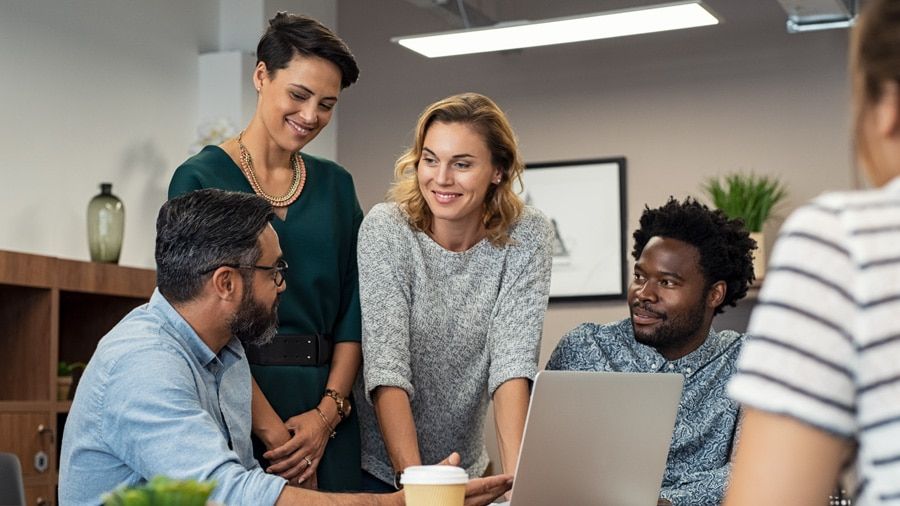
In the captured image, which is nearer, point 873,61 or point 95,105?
point 873,61

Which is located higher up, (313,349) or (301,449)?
(313,349)

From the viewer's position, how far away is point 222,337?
1.96m

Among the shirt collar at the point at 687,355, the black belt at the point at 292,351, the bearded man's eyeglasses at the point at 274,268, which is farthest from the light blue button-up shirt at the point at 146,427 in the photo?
the shirt collar at the point at 687,355

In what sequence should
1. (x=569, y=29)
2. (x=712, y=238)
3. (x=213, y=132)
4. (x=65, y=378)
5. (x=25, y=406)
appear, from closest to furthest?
(x=712, y=238), (x=25, y=406), (x=65, y=378), (x=569, y=29), (x=213, y=132)

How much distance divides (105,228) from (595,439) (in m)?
2.86

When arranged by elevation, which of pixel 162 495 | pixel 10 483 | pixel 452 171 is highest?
pixel 452 171

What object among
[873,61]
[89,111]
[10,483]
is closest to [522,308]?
[10,483]

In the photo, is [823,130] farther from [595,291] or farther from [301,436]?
[301,436]

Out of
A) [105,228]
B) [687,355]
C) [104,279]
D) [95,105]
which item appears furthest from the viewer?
[95,105]

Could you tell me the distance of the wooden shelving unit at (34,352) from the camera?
3.71 m

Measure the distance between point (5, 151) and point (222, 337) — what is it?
8.25ft

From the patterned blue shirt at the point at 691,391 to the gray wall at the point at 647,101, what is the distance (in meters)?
2.72

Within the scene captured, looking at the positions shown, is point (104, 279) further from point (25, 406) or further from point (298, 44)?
point (298, 44)

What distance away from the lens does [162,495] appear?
90cm
